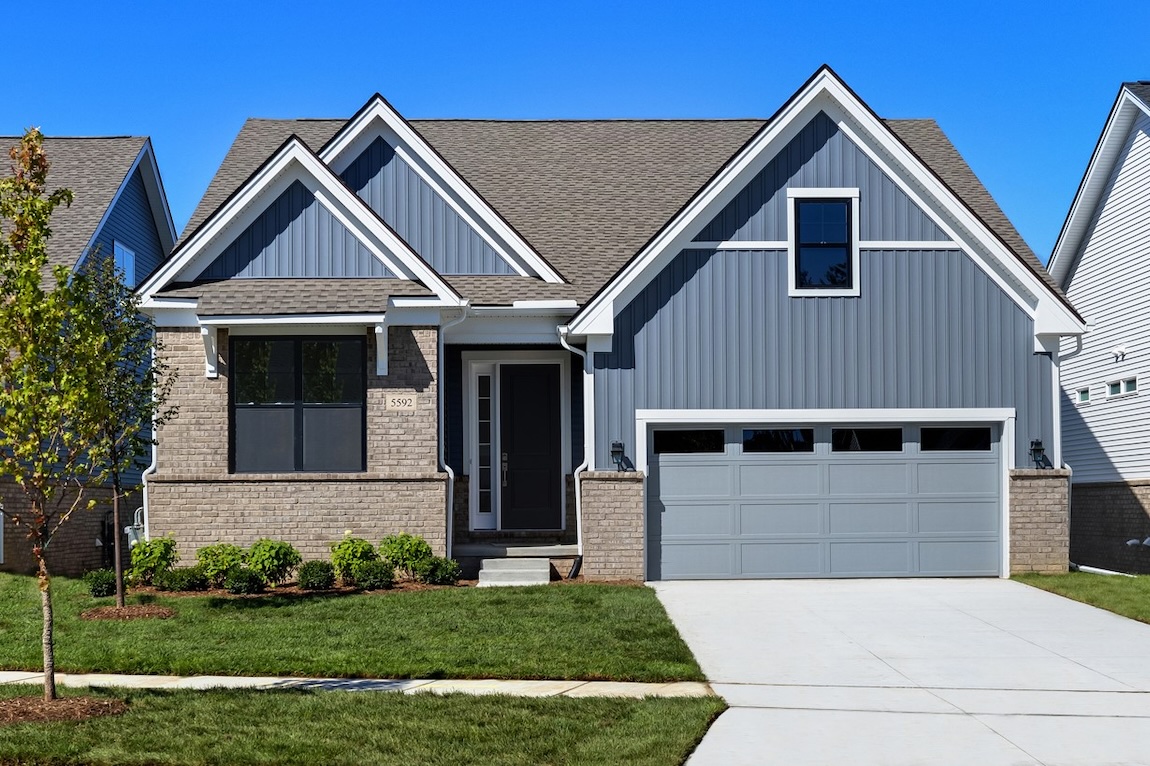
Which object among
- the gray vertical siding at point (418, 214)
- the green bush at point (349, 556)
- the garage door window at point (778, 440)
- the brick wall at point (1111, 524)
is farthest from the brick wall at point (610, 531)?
the brick wall at point (1111, 524)

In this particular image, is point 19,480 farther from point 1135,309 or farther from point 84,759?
point 1135,309

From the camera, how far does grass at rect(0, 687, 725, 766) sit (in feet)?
24.8

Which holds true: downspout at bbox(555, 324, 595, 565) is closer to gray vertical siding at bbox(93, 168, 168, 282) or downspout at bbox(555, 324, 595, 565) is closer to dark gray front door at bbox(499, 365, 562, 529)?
dark gray front door at bbox(499, 365, 562, 529)

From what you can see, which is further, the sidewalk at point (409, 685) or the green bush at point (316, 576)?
the green bush at point (316, 576)

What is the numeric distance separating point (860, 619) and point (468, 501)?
278 inches

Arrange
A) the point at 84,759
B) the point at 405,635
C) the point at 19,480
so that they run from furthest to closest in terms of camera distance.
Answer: the point at 405,635, the point at 19,480, the point at 84,759

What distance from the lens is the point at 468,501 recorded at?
18.8 meters

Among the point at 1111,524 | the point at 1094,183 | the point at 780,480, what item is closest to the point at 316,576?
the point at 780,480

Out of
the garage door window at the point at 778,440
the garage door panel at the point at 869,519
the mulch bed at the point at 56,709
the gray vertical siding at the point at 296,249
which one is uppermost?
the gray vertical siding at the point at 296,249

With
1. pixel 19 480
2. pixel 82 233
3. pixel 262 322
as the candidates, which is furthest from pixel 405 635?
pixel 82 233

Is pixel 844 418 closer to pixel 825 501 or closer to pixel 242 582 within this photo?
pixel 825 501

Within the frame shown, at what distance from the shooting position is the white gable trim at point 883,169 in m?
16.9

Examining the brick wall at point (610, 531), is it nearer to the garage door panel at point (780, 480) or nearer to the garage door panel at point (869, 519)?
the garage door panel at point (780, 480)

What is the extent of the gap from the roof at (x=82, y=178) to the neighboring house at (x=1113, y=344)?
1784cm
